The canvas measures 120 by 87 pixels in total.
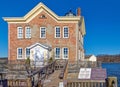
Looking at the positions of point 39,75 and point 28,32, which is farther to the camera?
point 28,32

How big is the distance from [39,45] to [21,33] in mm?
3469

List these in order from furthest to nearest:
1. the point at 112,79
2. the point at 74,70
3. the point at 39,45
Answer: the point at 39,45 → the point at 74,70 → the point at 112,79

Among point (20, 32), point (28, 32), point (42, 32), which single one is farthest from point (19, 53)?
point (42, 32)

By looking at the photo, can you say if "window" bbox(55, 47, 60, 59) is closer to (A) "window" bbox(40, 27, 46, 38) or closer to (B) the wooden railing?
(A) "window" bbox(40, 27, 46, 38)

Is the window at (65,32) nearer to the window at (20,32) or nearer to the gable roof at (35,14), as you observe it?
the gable roof at (35,14)

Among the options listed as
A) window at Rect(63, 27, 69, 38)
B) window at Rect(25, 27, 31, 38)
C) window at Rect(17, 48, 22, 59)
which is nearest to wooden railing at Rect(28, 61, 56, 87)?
window at Rect(63, 27, 69, 38)

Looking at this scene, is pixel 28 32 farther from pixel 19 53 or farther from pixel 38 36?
pixel 19 53

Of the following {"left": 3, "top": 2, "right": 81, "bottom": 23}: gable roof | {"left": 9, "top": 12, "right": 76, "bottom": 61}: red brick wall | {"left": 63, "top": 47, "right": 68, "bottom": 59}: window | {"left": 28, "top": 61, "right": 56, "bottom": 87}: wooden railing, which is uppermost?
{"left": 3, "top": 2, "right": 81, "bottom": 23}: gable roof

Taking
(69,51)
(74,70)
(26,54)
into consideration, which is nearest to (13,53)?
(26,54)

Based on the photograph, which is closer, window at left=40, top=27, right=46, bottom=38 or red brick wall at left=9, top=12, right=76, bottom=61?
red brick wall at left=9, top=12, right=76, bottom=61

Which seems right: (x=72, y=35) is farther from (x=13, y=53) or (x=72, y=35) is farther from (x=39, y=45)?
(x=13, y=53)

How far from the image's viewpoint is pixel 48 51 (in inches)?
1828

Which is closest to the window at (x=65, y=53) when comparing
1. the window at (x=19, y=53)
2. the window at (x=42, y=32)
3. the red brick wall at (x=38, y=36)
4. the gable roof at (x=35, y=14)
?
the red brick wall at (x=38, y=36)

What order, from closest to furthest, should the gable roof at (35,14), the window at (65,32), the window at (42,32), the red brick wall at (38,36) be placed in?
the red brick wall at (38,36) < the window at (65,32) < the gable roof at (35,14) < the window at (42,32)
